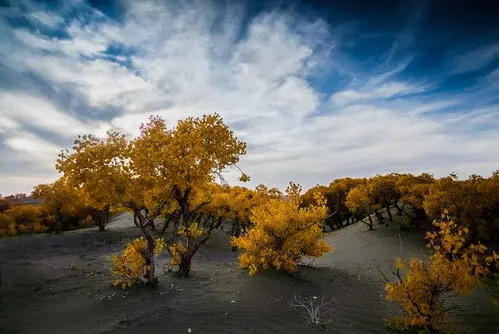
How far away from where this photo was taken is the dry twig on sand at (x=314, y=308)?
1005cm

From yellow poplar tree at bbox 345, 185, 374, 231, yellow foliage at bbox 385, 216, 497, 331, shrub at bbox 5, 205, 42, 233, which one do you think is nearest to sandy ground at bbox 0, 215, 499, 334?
yellow foliage at bbox 385, 216, 497, 331

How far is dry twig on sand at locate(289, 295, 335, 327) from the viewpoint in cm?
1005

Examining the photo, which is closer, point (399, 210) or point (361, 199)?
point (361, 199)

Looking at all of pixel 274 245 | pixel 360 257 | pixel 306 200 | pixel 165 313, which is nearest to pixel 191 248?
pixel 274 245

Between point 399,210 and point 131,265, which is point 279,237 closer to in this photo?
point 131,265

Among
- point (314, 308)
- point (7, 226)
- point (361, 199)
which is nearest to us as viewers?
point (314, 308)

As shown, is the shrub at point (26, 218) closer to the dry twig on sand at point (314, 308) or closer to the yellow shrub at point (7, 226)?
the yellow shrub at point (7, 226)

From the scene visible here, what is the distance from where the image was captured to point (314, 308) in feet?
37.5

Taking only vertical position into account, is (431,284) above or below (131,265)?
below

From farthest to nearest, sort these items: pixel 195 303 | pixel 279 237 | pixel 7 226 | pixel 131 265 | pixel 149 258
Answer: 1. pixel 7 226
2. pixel 279 237
3. pixel 131 265
4. pixel 149 258
5. pixel 195 303

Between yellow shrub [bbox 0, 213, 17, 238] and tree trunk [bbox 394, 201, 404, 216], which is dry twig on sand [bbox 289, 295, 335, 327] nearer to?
tree trunk [bbox 394, 201, 404, 216]

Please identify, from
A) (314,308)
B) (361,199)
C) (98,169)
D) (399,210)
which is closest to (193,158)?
(98,169)

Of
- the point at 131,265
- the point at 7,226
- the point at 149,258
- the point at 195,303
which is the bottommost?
the point at 195,303

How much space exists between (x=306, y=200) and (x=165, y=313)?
142 ft
